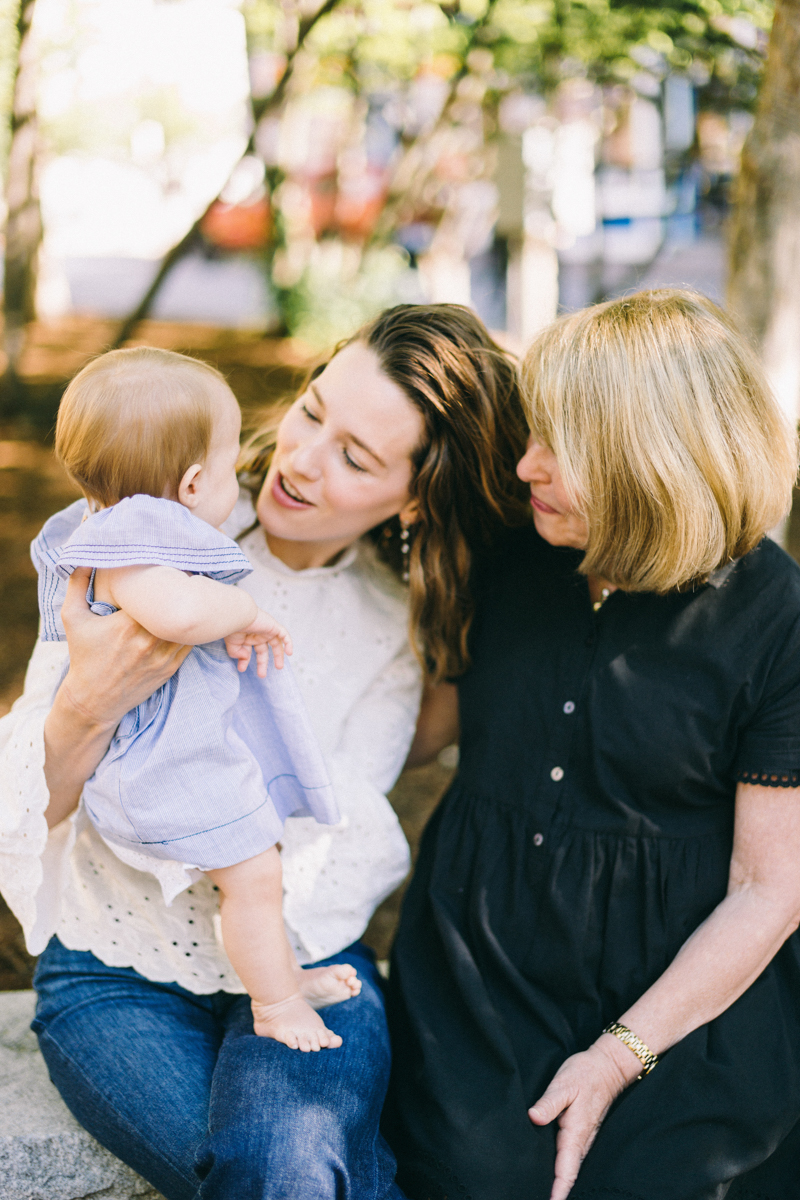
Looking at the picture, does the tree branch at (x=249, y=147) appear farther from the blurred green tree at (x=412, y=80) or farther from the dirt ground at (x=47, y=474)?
the dirt ground at (x=47, y=474)

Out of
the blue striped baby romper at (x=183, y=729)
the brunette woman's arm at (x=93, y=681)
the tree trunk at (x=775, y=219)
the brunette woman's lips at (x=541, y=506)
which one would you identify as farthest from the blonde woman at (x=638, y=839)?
the tree trunk at (x=775, y=219)

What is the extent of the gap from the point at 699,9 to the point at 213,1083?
4.41m

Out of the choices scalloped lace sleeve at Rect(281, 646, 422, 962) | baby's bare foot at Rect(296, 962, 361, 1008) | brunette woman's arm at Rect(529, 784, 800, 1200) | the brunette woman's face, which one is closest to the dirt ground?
the brunette woman's face

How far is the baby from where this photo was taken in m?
1.62

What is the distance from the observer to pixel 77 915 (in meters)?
2.02

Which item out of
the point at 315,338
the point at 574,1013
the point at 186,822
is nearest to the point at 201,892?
the point at 186,822

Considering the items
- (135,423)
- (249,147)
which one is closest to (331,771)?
(135,423)

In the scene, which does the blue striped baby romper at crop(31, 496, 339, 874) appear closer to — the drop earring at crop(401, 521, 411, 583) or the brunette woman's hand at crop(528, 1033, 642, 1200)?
the drop earring at crop(401, 521, 411, 583)

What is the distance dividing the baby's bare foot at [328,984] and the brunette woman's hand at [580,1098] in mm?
380

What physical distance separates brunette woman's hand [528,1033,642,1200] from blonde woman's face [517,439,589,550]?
0.93 meters

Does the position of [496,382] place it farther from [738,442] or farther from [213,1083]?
[213,1083]

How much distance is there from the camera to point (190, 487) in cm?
171

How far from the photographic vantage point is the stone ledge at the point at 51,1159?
1815 millimetres

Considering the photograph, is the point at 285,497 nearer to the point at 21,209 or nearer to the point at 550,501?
the point at 550,501
